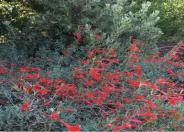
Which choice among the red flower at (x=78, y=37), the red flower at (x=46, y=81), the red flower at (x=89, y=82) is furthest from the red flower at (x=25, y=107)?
the red flower at (x=78, y=37)

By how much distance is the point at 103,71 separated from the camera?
16.6ft

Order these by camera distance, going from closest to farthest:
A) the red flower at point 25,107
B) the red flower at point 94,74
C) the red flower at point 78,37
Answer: the red flower at point 25,107 → the red flower at point 94,74 → the red flower at point 78,37

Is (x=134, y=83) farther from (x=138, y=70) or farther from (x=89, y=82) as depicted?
(x=138, y=70)

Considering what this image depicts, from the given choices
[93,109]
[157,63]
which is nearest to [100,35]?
[157,63]

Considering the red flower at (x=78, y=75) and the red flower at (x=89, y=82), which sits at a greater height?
the red flower at (x=78, y=75)

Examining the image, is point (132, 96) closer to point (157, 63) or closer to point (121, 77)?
point (121, 77)

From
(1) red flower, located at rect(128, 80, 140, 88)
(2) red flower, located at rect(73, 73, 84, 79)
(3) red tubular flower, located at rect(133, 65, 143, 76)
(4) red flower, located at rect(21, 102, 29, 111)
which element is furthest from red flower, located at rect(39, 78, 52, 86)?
(3) red tubular flower, located at rect(133, 65, 143, 76)

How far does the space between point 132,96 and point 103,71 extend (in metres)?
0.70

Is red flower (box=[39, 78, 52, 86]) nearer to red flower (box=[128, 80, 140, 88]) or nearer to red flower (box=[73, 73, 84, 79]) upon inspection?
red flower (box=[73, 73, 84, 79])

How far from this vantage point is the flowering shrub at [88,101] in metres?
3.75

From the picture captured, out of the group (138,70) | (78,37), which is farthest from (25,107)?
(78,37)

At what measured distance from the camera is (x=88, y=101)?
4254 millimetres

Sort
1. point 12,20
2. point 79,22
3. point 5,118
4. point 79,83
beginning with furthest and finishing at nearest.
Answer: point 12,20, point 79,22, point 79,83, point 5,118

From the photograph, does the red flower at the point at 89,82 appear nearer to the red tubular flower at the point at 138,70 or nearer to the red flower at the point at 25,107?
the red tubular flower at the point at 138,70
